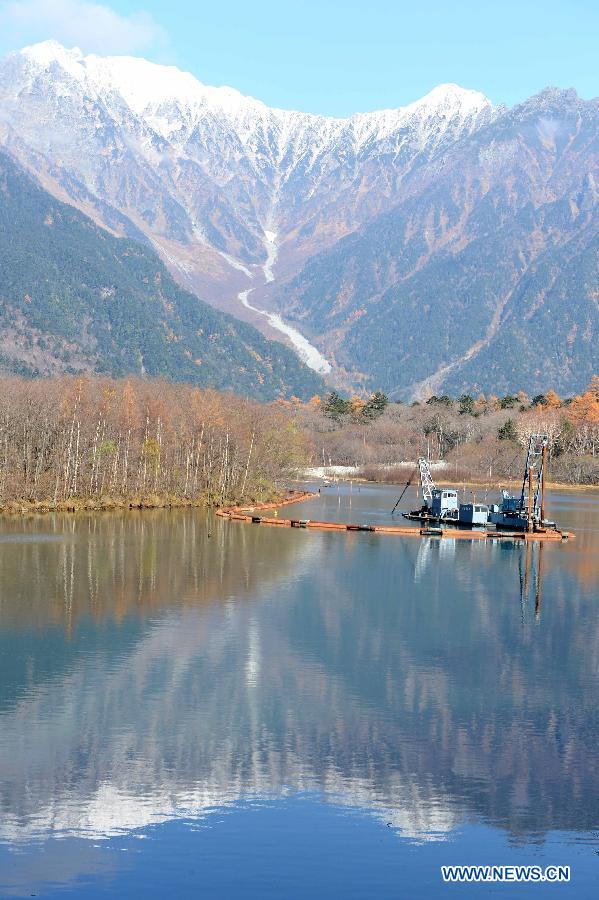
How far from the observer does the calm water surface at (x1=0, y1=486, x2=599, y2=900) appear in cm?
2541

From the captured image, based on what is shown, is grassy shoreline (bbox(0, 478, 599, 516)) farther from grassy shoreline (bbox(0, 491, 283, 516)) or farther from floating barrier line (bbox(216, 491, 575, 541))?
floating barrier line (bbox(216, 491, 575, 541))

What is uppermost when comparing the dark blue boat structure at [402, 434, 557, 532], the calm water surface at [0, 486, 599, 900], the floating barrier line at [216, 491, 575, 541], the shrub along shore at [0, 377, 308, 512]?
the shrub along shore at [0, 377, 308, 512]

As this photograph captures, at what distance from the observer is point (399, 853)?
85.2 ft

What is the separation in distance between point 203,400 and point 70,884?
11027 cm

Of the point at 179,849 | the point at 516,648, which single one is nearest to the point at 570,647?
the point at 516,648

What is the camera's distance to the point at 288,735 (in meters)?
33.1

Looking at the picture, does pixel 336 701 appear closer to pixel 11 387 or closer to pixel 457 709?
pixel 457 709

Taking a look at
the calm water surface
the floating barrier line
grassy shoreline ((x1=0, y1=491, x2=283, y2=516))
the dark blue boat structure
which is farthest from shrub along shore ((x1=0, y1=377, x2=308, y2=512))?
the calm water surface

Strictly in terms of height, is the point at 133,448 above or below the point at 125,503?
above

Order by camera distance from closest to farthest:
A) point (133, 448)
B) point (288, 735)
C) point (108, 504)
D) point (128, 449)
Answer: point (288, 735)
point (108, 504)
point (128, 449)
point (133, 448)

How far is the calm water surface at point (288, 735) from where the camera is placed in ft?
83.4

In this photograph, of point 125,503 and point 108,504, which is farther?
point 125,503

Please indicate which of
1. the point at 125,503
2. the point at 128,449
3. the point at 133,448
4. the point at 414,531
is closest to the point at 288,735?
the point at 414,531

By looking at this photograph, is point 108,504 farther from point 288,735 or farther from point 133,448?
point 288,735
